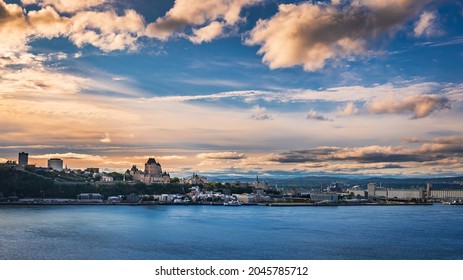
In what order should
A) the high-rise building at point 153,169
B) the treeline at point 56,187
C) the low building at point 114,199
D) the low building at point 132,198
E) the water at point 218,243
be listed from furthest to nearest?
the high-rise building at point 153,169
the low building at point 132,198
the low building at point 114,199
the treeline at point 56,187
the water at point 218,243

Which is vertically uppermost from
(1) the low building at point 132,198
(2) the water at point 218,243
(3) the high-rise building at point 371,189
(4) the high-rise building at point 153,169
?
(4) the high-rise building at point 153,169

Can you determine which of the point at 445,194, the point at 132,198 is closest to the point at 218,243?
the point at 132,198

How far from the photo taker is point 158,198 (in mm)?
36438

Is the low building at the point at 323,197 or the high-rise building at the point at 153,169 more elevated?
the high-rise building at the point at 153,169

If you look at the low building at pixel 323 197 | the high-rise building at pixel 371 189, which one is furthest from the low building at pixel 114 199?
the high-rise building at pixel 371 189

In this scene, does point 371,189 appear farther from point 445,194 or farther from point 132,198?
point 132,198

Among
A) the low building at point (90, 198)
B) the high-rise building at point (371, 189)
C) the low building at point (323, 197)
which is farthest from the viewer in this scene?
the high-rise building at point (371, 189)

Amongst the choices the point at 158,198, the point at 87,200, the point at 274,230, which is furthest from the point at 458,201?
the point at 274,230

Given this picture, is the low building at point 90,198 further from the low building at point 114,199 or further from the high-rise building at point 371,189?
the high-rise building at point 371,189

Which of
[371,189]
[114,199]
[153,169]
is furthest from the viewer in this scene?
[371,189]

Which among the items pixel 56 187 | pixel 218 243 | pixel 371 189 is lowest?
pixel 218 243

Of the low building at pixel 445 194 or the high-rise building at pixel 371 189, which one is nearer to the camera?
the low building at pixel 445 194

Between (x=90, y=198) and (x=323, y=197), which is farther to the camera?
(x=323, y=197)
